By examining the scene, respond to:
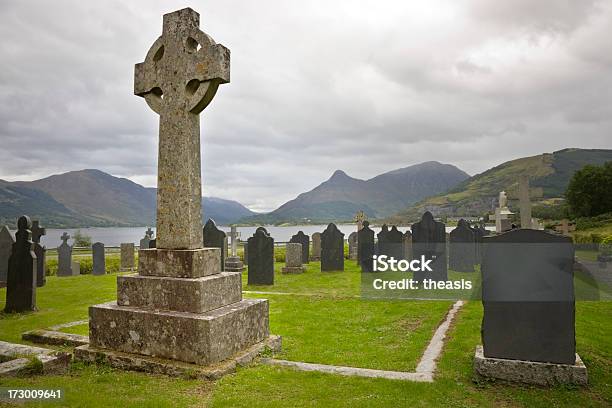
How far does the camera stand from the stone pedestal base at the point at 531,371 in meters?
4.27

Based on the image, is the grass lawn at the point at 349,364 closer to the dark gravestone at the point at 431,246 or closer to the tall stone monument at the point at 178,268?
the tall stone monument at the point at 178,268

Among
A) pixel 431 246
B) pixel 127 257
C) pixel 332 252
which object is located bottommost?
pixel 127 257

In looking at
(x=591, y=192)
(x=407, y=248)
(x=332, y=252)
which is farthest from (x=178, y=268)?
(x=591, y=192)

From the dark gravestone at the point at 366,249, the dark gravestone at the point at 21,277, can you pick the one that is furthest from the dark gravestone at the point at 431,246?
the dark gravestone at the point at 21,277

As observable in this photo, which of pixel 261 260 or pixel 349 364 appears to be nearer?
pixel 349 364

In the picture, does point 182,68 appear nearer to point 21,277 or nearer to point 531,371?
point 531,371

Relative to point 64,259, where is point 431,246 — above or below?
above

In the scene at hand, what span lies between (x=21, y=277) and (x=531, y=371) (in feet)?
31.8

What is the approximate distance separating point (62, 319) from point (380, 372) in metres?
6.57

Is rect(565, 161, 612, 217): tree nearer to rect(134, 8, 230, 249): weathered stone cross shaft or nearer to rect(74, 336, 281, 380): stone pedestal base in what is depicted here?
rect(74, 336, 281, 380): stone pedestal base

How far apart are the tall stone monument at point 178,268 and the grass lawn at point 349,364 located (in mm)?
347

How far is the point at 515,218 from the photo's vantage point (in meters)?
12.8

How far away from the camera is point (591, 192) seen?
127 feet

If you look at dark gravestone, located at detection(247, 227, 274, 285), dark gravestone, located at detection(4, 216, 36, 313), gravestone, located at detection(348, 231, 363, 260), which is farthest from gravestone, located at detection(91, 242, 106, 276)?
gravestone, located at detection(348, 231, 363, 260)
